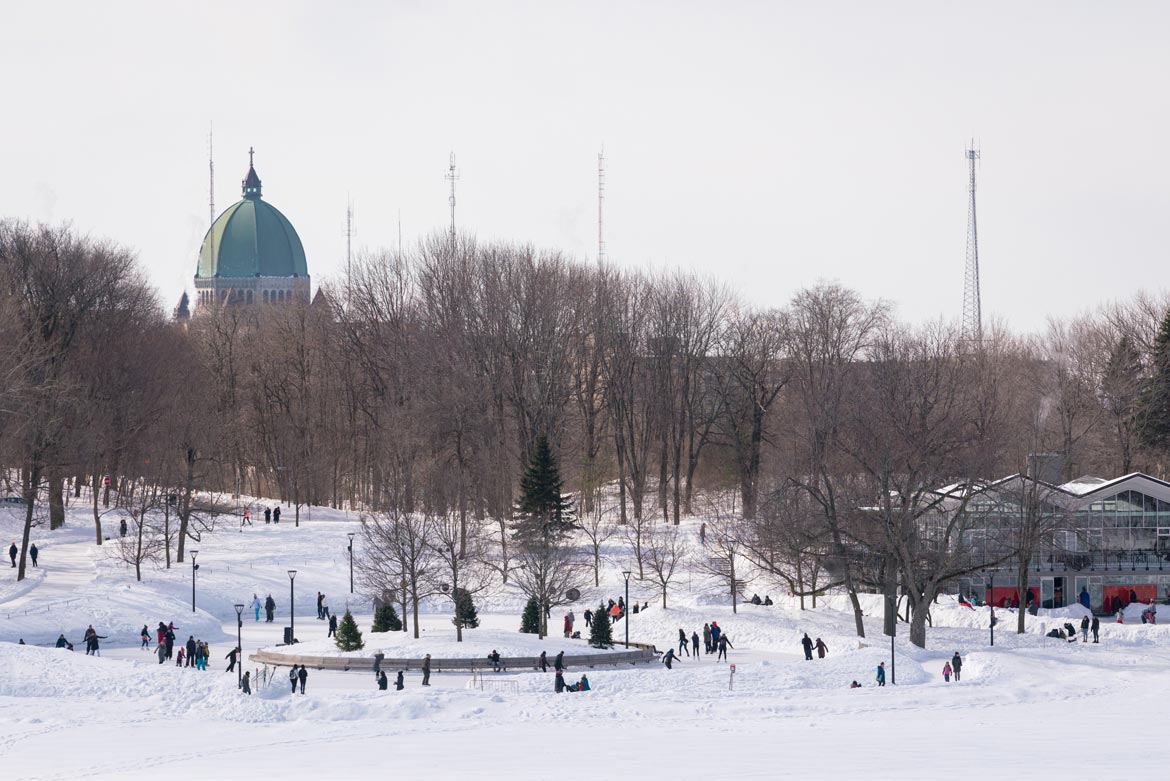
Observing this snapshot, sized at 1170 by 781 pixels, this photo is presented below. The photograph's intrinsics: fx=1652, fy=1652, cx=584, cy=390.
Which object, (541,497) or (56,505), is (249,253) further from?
(541,497)

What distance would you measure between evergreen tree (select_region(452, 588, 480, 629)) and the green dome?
143729 mm

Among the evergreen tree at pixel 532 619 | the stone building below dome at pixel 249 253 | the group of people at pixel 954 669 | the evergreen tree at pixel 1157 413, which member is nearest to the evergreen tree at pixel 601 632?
the evergreen tree at pixel 532 619

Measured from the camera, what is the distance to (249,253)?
189000mm

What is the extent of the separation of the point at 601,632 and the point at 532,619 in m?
3.12

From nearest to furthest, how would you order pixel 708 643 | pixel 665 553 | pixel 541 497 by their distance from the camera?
1. pixel 708 643
2. pixel 665 553
3. pixel 541 497

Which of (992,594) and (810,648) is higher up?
(992,594)

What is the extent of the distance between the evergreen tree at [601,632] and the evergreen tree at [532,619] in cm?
258

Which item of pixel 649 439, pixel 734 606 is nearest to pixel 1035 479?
pixel 734 606

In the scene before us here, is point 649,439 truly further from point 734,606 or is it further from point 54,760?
point 54,760

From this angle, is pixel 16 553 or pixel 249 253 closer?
pixel 16 553

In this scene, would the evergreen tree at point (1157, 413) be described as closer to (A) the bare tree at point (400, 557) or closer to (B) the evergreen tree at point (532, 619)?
(A) the bare tree at point (400, 557)

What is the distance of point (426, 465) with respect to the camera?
72375 millimetres

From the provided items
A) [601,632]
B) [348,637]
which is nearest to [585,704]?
[601,632]

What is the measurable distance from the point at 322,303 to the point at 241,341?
7.69 metres
